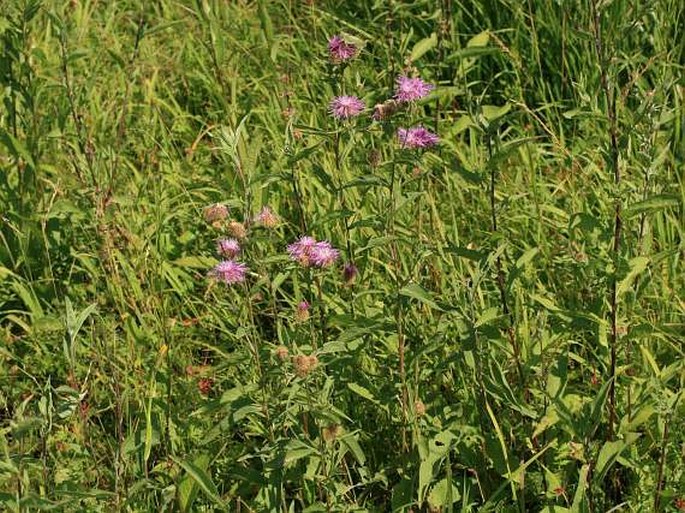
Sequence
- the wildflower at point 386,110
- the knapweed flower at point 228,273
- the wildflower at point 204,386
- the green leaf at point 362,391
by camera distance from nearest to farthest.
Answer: the knapweed flower at point 228,273, the wildflower at point 386,110, the green leaf at point 362,391, the wildflower at point 204,386

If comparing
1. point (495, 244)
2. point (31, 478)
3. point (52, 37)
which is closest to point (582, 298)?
point (495, 244)

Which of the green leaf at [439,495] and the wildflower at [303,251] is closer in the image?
the wildflower at [303,251]

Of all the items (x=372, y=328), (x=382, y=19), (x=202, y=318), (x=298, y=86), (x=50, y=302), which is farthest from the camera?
(x=382, y=19)

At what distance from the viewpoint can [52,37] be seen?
4.21m

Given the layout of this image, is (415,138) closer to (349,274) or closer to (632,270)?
(349,274)

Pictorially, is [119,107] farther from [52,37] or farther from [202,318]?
[202,318]

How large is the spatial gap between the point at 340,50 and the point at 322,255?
48cm

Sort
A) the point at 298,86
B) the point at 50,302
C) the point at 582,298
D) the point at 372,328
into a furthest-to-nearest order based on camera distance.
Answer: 1. the point at 298,86
2. the point at 50,302
3. the point at 582,298
4. the point at 372,328

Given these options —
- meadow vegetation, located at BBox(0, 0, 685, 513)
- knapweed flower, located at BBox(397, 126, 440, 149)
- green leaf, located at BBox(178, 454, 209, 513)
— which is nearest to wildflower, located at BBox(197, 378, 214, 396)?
meadow vegetation, located at BBox(0, 0, 685, 513)

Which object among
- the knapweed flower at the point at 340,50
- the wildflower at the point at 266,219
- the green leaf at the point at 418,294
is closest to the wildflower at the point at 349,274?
the green leaf at the point at 418,294

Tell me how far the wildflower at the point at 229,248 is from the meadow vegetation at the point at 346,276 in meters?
0.01

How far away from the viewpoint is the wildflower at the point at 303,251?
2211 mm

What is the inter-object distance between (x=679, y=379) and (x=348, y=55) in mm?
1124

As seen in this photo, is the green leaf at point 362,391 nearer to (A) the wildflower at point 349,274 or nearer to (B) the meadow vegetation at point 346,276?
(B) the meadow vegetation at point 346,276
